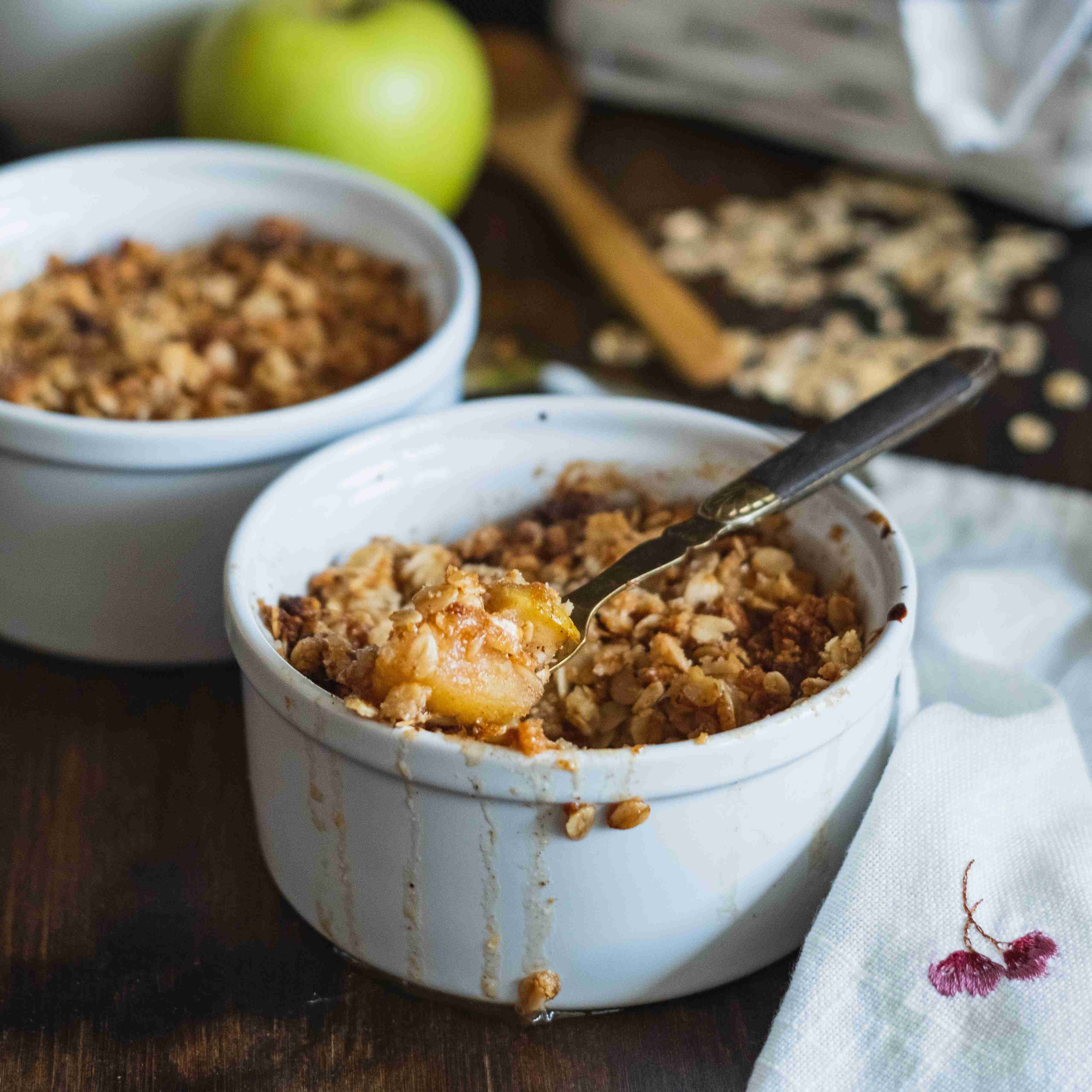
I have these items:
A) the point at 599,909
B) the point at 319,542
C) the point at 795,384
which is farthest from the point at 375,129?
the point at 599,909

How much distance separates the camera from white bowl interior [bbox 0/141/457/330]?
0.97 meters

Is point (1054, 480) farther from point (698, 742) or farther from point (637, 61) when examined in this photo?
point (637, 61)

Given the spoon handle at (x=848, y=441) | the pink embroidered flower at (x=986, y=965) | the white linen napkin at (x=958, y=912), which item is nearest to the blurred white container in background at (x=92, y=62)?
the spoon handle at (x=848, y=441)

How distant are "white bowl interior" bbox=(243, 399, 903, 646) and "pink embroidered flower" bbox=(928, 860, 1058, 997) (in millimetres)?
185

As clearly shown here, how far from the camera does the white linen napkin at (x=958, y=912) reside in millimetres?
562

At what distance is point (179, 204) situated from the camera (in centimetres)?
102

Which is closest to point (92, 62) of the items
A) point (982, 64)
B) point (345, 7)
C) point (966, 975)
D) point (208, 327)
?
point (345, 7)

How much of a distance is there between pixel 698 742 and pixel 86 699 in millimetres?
436

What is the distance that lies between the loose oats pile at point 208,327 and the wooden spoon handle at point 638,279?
0.89 feet

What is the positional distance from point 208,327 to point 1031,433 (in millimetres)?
665

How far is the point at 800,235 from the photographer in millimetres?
1344

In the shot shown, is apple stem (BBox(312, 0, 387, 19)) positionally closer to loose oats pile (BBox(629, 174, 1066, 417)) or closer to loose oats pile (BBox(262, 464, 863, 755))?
loose oats pile (BBox(629, 174, 1066, 417))

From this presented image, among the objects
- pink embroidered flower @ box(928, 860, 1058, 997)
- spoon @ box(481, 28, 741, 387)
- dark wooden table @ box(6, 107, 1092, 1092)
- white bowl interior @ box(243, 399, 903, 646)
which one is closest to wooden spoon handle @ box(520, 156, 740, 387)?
spoon @ box(481, 28, 741, 387)

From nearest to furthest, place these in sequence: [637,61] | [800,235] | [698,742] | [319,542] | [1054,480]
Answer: [698,742], [319,542], [1054,480], [800,235], [637,61]
